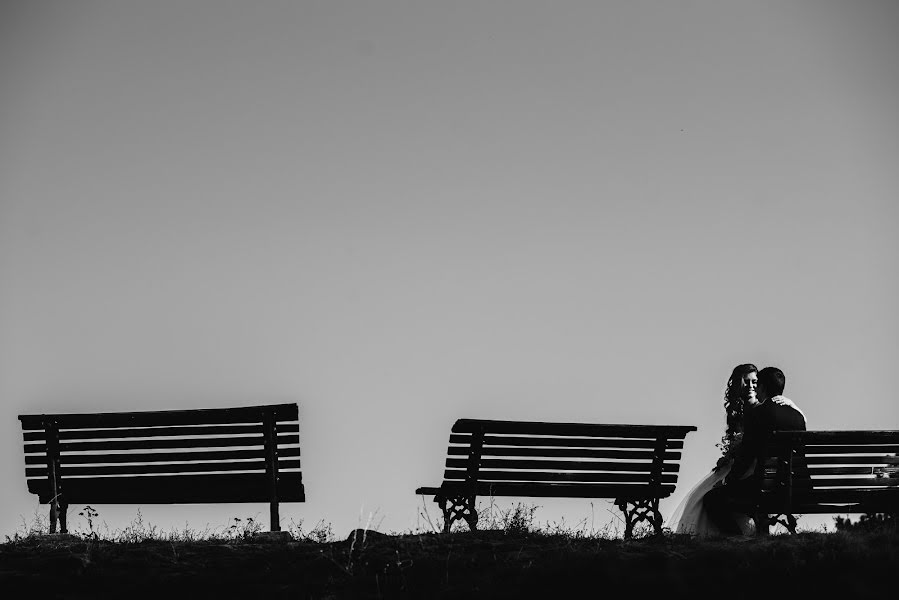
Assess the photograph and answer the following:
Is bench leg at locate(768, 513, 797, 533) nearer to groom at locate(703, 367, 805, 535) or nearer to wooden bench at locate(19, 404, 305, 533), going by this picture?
groom at locate(703, 367, 805, 535)

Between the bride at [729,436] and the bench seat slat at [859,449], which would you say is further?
the bride at [729,436]

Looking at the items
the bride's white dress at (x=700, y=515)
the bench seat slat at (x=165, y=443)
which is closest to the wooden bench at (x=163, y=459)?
the bench seat slat at (x=165, y=443)

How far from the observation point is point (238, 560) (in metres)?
8.69

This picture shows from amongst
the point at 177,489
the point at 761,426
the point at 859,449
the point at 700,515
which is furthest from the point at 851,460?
the point at 177,489

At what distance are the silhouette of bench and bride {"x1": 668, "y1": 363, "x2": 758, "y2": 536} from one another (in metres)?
1.35

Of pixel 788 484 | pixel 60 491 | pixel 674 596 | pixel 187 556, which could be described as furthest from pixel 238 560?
pixel 788 484

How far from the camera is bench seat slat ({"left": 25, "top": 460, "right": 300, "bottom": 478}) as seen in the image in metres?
11.9

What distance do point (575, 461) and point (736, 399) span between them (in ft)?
7.26

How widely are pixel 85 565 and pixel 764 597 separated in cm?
490

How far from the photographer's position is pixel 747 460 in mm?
11773

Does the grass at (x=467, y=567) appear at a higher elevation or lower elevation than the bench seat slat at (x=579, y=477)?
lower

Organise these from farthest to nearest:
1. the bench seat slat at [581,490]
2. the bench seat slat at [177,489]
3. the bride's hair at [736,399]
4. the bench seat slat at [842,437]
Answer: the bride's hair at [736,399], the bench seat slat at [581,490], the bench seat slat at [177,489], the bench seat slat at [842,437]

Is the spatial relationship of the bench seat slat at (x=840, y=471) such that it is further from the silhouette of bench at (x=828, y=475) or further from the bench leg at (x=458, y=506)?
the bench leg at (x=458, y=506)

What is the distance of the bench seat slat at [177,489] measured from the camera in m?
11.9
